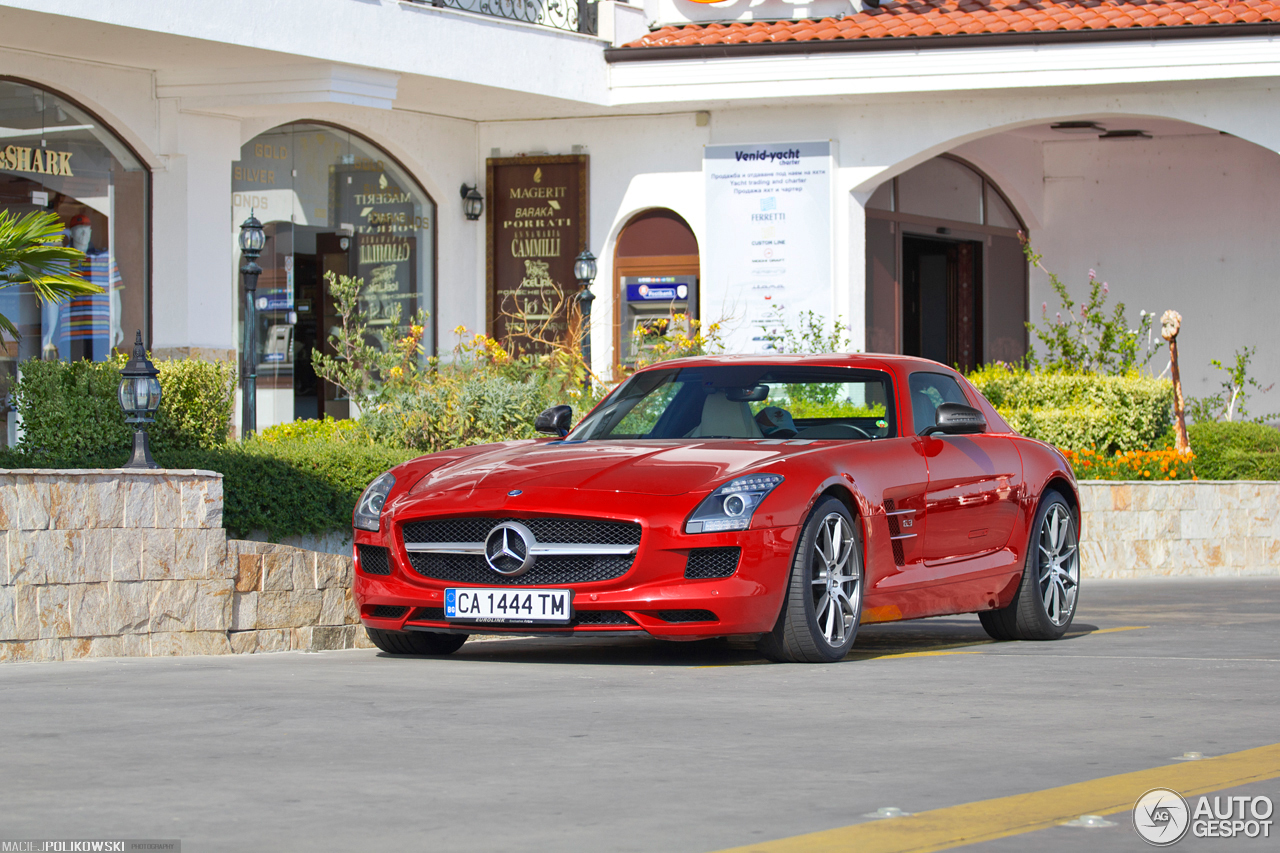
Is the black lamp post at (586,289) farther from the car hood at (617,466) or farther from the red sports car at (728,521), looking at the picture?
the car hood at (617,466)

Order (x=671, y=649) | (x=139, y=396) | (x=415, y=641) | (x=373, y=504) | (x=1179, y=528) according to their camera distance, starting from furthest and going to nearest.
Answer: (x=1179, y=528) < (x=139, y=396) < (x=671, y=649) < (x=415, y=641) < (x=373, y=504)

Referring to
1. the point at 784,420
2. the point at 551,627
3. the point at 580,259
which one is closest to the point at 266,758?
the point at 551,627

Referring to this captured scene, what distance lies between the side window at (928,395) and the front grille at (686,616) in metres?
1.98

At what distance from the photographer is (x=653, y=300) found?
21.5 m

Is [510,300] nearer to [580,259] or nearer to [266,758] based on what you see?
[580,259]

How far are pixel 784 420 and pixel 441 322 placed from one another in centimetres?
1356

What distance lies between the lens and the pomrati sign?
71.1 feet

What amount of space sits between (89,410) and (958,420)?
5973 millimetres

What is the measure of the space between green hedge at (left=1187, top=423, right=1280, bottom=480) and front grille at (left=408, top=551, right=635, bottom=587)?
12.0 m

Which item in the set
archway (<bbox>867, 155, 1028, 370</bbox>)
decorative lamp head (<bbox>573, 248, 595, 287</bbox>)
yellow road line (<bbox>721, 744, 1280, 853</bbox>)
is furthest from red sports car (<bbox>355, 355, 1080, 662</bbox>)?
archway (<bbox>867, 155, 1028, 370</bbox>)

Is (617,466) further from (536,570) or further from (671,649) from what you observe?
(671,649)

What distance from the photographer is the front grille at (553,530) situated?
23.9 ft

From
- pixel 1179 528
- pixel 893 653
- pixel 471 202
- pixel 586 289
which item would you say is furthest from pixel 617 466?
pixel 471 202

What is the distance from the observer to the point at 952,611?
872 centimetres
